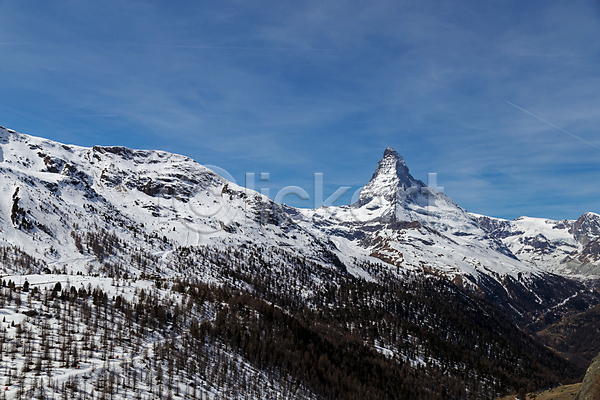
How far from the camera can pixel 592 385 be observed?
3594 cm

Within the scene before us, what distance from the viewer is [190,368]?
69.7 metres

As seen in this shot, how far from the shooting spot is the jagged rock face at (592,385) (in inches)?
1383

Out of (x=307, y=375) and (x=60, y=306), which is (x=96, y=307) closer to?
(x=60, y=306)

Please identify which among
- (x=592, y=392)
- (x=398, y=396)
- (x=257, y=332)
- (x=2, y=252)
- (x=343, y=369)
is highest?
(x=2, y=252)

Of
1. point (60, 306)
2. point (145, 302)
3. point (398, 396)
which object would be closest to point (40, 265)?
point (145, 302)

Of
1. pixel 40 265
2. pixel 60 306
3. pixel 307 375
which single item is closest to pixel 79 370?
pixel 60 306

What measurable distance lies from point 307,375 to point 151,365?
58.0 meters

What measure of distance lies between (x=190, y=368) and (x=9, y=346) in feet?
98.1

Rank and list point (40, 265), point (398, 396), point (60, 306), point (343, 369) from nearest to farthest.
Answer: point (60, 306), point (343, 369), point (398, 396), point (40, 265)

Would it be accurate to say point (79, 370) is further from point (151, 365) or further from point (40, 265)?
point (40, 265)

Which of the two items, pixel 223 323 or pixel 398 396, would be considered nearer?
pixel 223 323

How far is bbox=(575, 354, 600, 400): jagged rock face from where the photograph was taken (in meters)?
35.1

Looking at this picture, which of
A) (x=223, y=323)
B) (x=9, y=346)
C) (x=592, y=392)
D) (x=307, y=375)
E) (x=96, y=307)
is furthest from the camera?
(x=307, y=375)

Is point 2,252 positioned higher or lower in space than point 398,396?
higher
